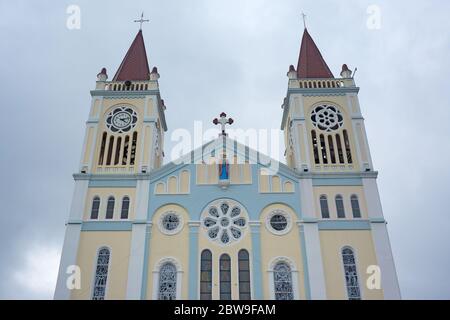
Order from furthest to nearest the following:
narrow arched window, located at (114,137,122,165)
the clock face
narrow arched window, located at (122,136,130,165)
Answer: the clock face
narrow arched window, located at (122,136,130,165)
narrow arched window, located at (114,137,122,165)

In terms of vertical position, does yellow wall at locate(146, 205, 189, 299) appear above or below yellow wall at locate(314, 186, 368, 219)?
below

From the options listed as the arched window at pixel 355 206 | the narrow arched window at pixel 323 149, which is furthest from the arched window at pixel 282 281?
the narrow arched window at pixel 323 149

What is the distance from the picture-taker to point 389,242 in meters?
26.2

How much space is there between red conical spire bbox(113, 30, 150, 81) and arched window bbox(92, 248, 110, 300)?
13.9m

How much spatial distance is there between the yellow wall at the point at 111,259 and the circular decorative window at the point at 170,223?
6.86ft

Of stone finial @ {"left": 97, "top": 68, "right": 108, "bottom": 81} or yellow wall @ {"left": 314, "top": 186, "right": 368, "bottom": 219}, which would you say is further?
stone finial @ {"left": 97, "top": 68, "right": 108, "bottom": 81}

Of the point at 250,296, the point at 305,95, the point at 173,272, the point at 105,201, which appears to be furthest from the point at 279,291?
the point at 305,95

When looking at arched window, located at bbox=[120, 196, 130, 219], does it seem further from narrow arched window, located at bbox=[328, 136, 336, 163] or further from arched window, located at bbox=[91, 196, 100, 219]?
narrow arched window, located at bbox=[328, 136, 336, 163]

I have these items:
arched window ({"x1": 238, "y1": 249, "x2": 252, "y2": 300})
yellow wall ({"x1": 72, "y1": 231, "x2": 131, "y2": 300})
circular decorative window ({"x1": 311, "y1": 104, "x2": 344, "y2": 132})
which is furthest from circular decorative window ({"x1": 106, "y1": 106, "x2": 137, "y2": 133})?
circular decorative window ({"x1": 311, "y1": 104, "x2": 344, "y2": 132})

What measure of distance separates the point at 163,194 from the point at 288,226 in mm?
7987

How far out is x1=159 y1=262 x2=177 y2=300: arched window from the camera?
82.3 feet

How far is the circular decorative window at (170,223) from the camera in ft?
88.7

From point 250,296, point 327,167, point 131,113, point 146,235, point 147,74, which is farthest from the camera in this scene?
point 147,74

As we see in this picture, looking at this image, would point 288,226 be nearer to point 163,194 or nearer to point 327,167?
point 327,167
